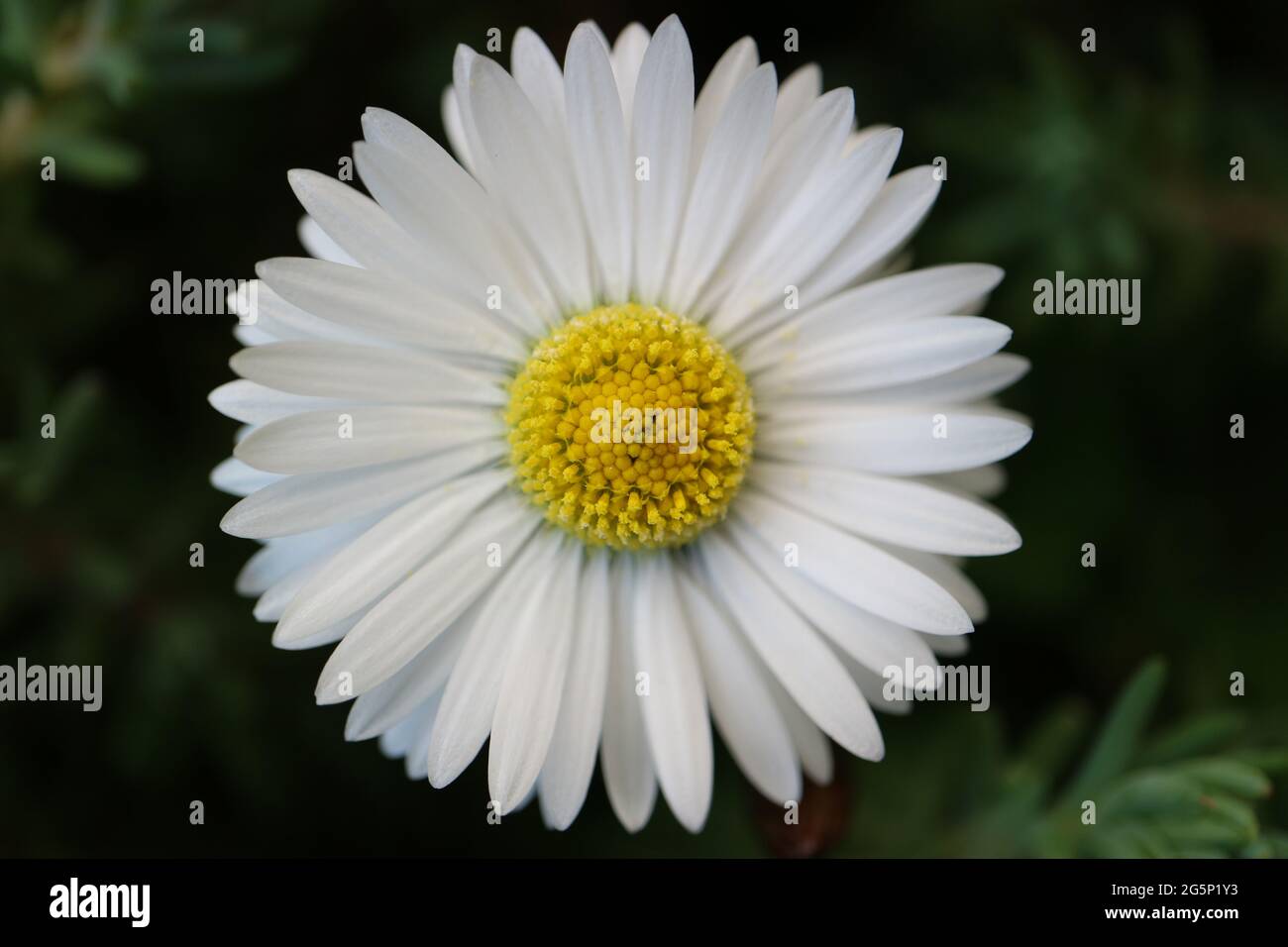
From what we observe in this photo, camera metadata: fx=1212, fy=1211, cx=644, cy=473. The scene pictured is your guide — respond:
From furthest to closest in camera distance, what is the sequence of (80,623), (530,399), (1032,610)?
(1032,610)
(80,623)
(530,399)

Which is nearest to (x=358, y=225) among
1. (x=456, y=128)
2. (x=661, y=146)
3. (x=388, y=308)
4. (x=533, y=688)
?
(x=388, y=308)

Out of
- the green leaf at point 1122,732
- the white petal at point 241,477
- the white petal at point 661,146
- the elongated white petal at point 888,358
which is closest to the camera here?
the white petal at point 661,146

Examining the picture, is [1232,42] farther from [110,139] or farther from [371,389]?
[110,139]

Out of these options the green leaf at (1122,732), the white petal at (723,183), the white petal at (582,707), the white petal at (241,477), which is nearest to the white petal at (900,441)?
the white petal at (723,183)

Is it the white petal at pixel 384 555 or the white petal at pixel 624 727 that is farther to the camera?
the white petal at pixel 624 727

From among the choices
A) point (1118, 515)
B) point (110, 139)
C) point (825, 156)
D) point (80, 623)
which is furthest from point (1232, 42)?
point (80, 623)

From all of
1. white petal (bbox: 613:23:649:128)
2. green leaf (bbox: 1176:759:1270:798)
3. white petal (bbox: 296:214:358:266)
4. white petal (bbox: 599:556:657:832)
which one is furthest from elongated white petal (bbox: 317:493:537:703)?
green leaf (bbox: 1176:759:1270:798)

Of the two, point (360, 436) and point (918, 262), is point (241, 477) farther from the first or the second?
point (918, 262)

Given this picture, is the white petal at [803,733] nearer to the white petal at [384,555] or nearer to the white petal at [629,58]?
the white petal at [384,555]
